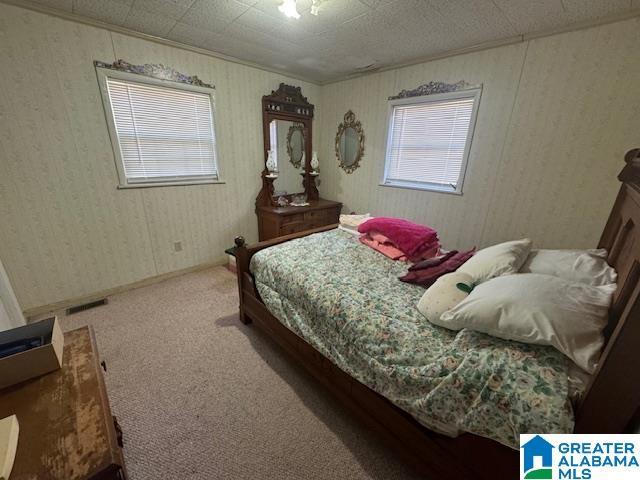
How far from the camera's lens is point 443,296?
1.26 meters

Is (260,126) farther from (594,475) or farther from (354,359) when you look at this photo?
(594,475)

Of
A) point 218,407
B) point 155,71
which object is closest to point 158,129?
point 155,71

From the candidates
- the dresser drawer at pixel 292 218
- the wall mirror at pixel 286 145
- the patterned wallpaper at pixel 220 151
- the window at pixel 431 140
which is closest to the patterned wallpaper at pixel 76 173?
the patterned wallpaper at pixel 220 151

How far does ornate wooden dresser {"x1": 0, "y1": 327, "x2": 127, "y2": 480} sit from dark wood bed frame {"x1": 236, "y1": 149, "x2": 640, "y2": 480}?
3.22 ft

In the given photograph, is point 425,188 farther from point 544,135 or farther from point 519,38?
point 519,38

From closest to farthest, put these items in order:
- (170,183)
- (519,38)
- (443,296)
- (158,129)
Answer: (443,296) → (519,38) → (158,129) → (170,183)

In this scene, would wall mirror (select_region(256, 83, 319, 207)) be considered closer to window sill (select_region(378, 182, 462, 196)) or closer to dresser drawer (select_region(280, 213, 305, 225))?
dresser drawer (select_region(280, 213, 305, 225))

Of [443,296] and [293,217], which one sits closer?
[443,296]

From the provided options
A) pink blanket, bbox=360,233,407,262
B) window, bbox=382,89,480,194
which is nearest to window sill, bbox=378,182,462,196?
window, bbox=382,89,480,194

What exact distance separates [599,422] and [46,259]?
355 centimetres

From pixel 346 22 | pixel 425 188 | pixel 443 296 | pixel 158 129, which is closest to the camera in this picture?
pixel 443 296

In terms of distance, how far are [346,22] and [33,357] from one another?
2.64 meters

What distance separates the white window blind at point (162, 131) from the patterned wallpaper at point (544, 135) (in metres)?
2.22

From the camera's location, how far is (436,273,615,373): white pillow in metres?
0.85
